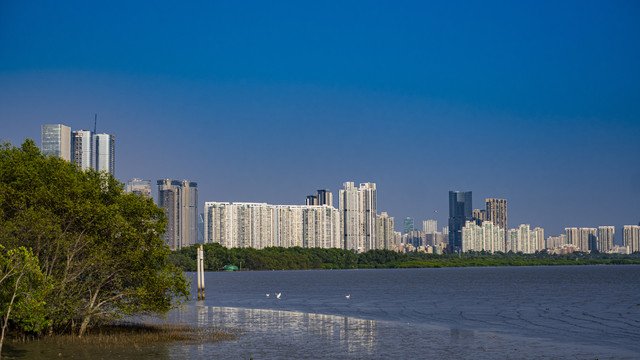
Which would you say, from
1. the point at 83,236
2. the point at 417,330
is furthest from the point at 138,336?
the point at 417,330

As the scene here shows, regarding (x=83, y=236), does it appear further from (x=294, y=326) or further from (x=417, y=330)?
(x=417, y=330)

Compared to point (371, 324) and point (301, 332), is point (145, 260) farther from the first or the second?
point (371, 324)

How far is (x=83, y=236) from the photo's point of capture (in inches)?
1603

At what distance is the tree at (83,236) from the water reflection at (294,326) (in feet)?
29.7

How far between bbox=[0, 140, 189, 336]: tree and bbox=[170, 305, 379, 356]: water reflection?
9055 millimetres

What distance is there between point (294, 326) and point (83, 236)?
2001 centimetres

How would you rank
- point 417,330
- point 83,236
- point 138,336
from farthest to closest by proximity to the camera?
point 417,330, point 138,336, point 83,236

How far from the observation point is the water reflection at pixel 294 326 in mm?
43906

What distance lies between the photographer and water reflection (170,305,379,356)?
43.9 meters

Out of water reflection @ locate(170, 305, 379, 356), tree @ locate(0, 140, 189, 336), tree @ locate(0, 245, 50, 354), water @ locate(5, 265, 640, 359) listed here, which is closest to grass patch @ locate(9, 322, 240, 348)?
tree @ locate(0, 140, 189, 336)

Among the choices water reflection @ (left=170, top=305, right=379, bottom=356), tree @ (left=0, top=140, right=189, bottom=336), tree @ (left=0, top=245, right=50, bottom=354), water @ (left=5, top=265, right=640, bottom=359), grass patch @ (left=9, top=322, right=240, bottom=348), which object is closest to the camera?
tree @ (left=0, top=245, right=50, bottom=354)

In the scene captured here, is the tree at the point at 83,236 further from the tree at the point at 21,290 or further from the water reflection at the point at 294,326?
the water reflection at the point at 294,326

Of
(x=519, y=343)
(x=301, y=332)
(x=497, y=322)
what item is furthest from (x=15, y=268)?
(x=497, y=322)

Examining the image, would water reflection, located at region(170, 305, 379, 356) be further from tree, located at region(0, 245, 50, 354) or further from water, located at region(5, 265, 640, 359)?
tree, located at region(0, 245, 50, 354)
